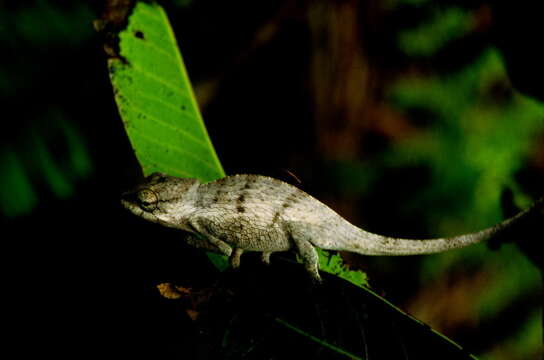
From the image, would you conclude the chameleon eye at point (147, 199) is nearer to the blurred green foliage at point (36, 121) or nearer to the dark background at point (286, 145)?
the dark background at point (286, 145)

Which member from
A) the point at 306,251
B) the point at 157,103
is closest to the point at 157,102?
the point at 157,103

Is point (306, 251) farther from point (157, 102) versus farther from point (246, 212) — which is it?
point (157, 102)

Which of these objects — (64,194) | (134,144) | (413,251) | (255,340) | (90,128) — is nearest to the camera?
(255,340)

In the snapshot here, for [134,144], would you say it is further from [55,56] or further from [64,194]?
[55,56]

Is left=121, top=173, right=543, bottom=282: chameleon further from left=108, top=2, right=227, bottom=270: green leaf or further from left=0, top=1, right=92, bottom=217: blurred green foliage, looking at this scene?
left=0, top=1, right=92, bottom=217: blurred green foliage

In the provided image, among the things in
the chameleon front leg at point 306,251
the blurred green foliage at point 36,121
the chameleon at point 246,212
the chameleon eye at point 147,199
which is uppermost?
the blurred green foliage at point 36,121

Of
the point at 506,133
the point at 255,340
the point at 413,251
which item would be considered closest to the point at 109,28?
the point at 255,340

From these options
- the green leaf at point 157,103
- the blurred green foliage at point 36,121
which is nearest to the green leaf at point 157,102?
the green leaf at point 157,103
